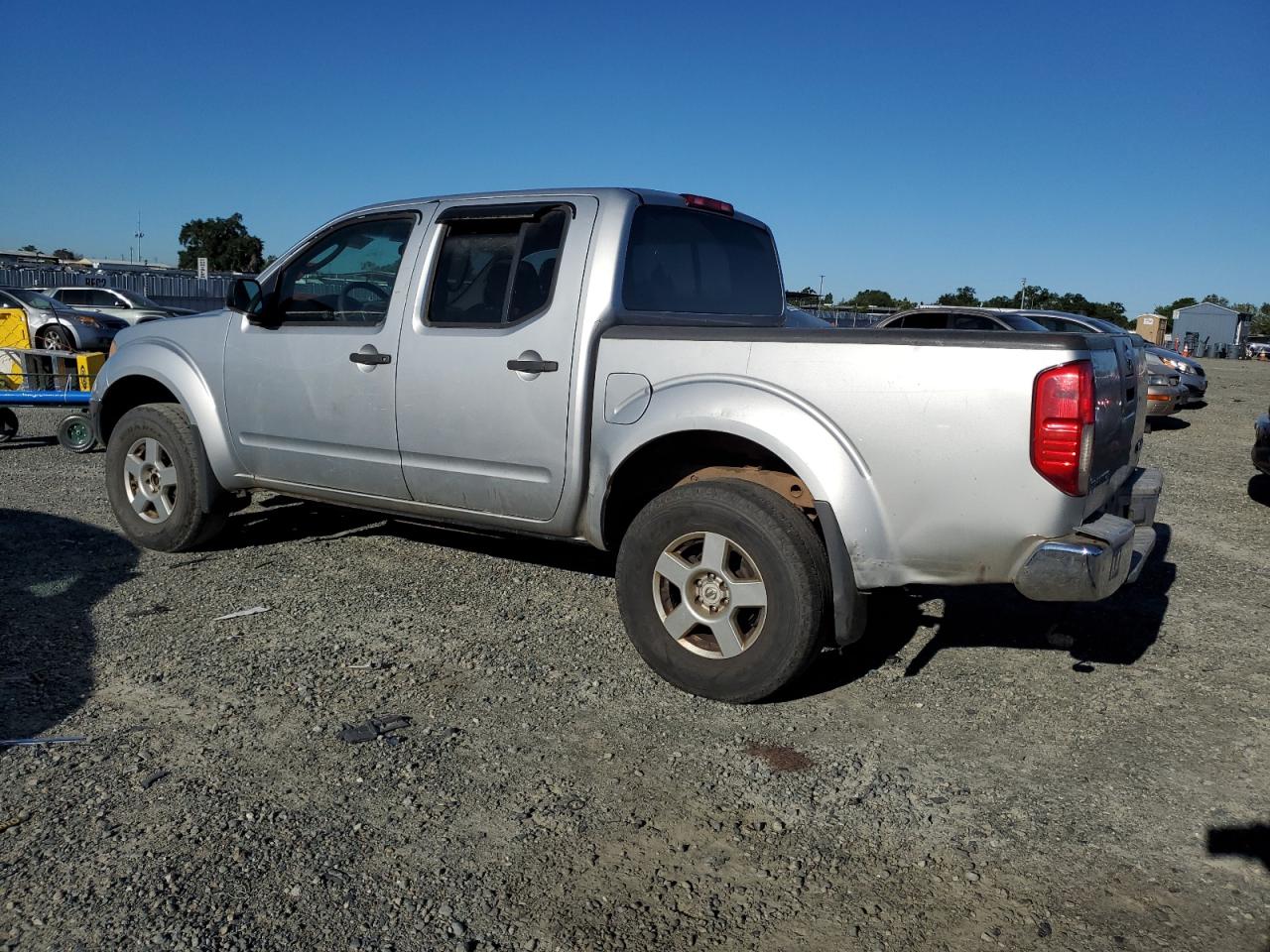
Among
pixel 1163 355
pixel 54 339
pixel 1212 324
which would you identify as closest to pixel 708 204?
pixel 54 339

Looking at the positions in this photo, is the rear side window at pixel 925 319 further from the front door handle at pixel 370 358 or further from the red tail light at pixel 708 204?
the front door handle at pixel 370 358

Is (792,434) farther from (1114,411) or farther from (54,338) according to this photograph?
(54,338)

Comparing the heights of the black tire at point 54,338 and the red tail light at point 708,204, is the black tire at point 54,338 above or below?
below

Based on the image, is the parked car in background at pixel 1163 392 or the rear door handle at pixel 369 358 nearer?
the rear door handle at pixel 369 358

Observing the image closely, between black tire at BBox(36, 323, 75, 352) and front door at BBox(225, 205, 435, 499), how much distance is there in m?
8.83

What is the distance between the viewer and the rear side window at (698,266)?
15.5 feet

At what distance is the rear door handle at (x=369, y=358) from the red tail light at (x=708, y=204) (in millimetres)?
1638

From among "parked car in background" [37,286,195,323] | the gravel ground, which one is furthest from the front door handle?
"parked car in background" [37,286,195,323]

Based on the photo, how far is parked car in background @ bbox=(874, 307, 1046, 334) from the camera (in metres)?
15.2

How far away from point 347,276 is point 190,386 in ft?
3.98

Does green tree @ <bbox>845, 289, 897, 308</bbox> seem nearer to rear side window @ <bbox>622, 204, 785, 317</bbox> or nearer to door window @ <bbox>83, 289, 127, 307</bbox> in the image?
door window @ <bbox>83, 289, 127, 307</bbox>

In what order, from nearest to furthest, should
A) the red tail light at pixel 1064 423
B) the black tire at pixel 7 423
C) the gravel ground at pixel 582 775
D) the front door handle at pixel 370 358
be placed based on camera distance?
1. the gravel ground at pixel 582 775
2. the red tail light at pixel 1064 423
3. the front door handle at pixel 370 358
4. the black tire at pixel 7 423

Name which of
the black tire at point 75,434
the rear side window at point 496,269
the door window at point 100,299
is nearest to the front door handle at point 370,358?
the rear side window at point 496,269

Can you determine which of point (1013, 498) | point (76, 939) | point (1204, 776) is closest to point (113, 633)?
point (76, 939)
